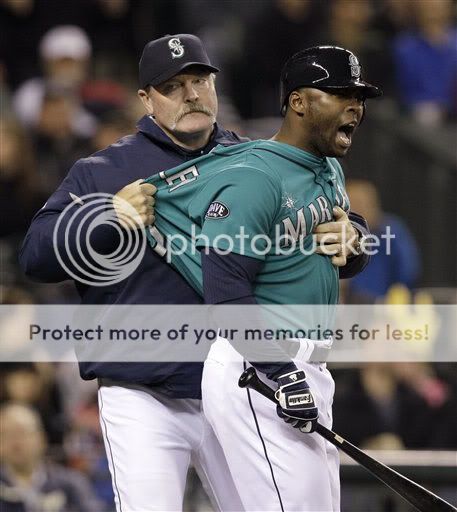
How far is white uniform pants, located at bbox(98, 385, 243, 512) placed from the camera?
11.5 ft

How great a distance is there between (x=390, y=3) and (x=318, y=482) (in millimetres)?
5071

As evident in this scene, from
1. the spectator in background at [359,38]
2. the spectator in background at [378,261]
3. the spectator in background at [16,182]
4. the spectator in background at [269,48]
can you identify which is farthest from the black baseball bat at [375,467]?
the spectator in background at [359,38]

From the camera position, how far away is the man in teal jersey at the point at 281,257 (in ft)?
10.6

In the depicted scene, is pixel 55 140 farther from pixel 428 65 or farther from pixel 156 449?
pixel 156 449

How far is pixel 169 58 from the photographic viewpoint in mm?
3656

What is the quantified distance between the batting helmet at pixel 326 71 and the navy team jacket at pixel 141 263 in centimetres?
40

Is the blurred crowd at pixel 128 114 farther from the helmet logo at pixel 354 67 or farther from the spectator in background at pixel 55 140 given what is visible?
the helmet logo at pixel 354 67

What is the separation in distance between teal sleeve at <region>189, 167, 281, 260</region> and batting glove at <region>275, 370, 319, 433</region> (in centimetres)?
33

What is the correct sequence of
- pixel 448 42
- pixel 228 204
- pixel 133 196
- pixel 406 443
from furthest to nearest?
pixel 448 42 < pixel 406 443 < pixel 133 196 < pixel 228 204

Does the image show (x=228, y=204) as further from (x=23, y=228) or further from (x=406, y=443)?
(x=23, y=228)

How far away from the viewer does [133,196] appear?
3.53 m

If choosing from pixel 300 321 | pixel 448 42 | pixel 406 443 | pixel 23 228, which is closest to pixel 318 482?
pixel 300 321

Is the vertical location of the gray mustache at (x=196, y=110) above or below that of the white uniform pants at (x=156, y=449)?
above

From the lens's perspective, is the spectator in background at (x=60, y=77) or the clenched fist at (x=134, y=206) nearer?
the clenched fist at (x=134, y=206)
